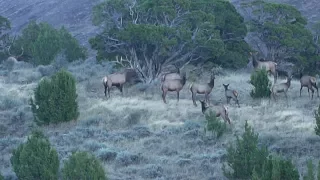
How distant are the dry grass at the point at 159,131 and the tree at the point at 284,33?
7259 mm

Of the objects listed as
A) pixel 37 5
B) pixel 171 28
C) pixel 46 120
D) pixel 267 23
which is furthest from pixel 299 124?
pixel 37 5

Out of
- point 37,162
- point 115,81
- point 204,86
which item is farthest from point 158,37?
point 37,162

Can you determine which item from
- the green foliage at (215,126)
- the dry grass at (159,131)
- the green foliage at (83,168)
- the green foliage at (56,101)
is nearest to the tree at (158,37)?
the dry grass at (159,131)

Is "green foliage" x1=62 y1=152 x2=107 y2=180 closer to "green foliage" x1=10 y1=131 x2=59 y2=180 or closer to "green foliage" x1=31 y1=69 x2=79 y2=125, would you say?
"green foliage" x1=10 y1=131 x2=59 y2=180

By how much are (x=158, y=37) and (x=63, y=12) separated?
36363 millimetres

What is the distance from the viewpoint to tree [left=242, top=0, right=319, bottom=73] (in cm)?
3359

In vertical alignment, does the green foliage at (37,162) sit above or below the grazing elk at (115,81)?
above

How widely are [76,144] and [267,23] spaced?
19.3 meters

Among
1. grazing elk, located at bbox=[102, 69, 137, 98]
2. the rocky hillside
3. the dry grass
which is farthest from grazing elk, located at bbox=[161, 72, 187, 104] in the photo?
the rocky hillside

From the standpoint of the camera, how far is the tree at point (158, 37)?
28.4m

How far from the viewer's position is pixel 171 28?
92.4ft

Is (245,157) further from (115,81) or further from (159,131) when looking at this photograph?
(115,81)

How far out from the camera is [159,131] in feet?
61.6

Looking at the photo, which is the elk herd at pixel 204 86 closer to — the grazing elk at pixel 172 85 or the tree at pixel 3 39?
the grazing elk at pixel 172 85
